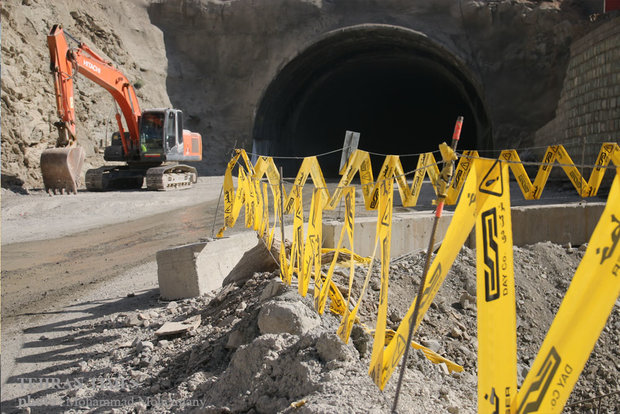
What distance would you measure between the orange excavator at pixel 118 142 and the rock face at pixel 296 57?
3.01 meters

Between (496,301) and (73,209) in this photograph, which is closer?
(496,301)

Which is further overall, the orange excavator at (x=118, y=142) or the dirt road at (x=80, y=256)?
the orange excavator at (x=118, y=142)

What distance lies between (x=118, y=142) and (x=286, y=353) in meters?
17.6

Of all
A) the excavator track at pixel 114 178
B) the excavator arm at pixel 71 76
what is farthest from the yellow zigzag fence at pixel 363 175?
the excavator track at pixel 114 178

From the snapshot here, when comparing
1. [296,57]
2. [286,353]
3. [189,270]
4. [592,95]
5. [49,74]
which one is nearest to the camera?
[286,353]

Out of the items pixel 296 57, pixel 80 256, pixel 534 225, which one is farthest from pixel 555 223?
pixel 296 57

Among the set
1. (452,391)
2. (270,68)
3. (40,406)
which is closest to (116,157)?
(270,68)

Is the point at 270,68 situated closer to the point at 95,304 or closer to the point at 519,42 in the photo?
the point at 519,42

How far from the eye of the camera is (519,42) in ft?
84.0

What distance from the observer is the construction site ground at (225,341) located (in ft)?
12.9

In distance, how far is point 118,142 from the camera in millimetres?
20156

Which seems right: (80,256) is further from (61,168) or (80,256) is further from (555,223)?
(555,223)

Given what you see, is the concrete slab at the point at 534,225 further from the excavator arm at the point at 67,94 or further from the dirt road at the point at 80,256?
the excavator arm at the point at 67,94

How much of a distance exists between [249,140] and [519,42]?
13402mm
